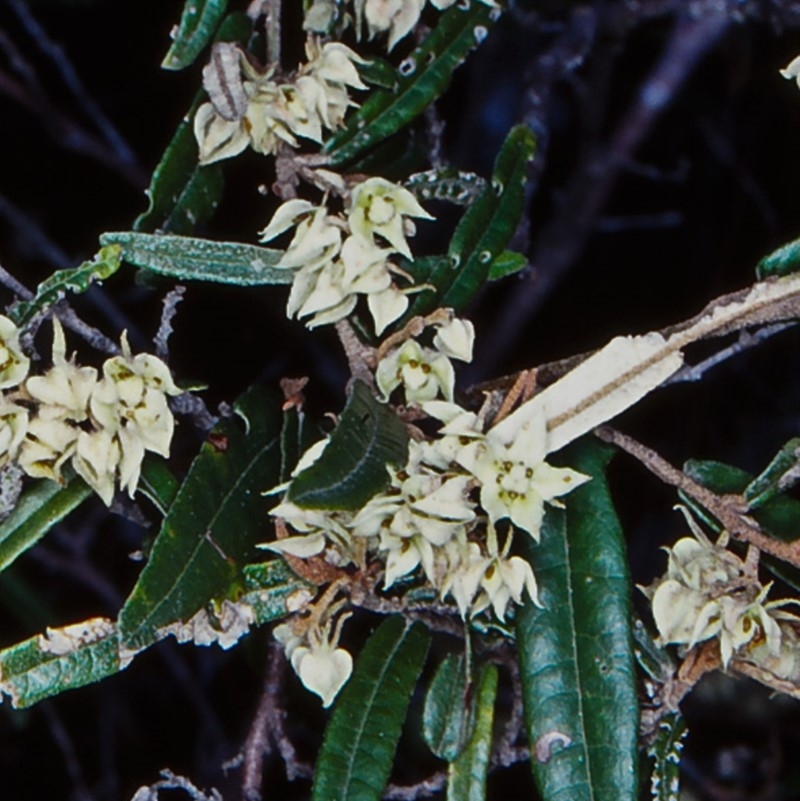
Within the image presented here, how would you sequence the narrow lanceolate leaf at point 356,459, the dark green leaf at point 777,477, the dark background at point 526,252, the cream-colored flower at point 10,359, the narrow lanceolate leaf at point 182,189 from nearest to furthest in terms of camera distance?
the narrow lanceolate leaf at point 356,459 → the cream-colored flower at point 10,359 → the dark green leaf at point 777,477 → the narrow lanceolate leaf at point 182,189 → the dark background at point 526,252

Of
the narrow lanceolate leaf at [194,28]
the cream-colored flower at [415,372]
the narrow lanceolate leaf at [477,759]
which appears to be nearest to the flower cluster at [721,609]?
the narrow lanceolate leaf at [477,759]

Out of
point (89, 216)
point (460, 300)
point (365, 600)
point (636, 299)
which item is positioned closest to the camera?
point (365, 600)

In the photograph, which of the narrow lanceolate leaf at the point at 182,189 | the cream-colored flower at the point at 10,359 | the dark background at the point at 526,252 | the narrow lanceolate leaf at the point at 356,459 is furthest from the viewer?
the dark background at the point at 526,252

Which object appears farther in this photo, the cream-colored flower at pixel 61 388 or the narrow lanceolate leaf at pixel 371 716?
the narrow lanceolate leaf at pixel 371 716

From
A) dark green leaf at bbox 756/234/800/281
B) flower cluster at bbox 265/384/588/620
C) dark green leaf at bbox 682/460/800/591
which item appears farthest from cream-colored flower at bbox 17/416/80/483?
dark green leaf at bbox 756/234/800/281

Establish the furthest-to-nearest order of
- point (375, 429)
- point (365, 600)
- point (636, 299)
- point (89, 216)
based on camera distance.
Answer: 1. point (636, 299)
2. point (89, 216)
3. point (365, 600)
4. point (375, 429)

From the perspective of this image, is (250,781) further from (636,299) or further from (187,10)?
(636,299)

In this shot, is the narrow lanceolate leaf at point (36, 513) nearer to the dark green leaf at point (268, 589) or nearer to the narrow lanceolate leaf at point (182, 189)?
the dark green leaf at point (268, 589)

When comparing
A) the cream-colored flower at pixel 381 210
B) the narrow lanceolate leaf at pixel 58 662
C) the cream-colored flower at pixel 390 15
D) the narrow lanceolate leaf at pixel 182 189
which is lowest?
the narrow lanceolate leaf at pixel 58 662

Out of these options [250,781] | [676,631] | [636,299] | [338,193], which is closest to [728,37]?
[636,299]
